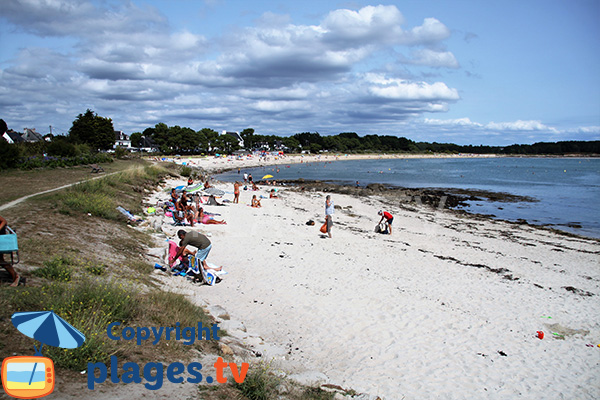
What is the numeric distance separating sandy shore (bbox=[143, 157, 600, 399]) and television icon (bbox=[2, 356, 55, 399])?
10.6ft

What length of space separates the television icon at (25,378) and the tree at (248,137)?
143 m

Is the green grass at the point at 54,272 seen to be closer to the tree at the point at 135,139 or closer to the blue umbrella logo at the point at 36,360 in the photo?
the blue umbrella logo at the point at 36,360

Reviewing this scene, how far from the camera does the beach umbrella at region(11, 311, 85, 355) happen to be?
344cm

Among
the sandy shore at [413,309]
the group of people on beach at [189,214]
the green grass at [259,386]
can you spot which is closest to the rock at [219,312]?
the sandy shore at [413,309]

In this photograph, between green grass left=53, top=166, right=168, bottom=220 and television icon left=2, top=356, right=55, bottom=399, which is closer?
television icon left=2, top=356, right=55, bottom=399

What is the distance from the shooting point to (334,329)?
298 inches

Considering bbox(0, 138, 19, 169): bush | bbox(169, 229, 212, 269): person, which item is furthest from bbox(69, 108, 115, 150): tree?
bbox(169, 229, 212, 269): person

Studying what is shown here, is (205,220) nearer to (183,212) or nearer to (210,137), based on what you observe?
(183,212)

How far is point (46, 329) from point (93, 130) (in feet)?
186

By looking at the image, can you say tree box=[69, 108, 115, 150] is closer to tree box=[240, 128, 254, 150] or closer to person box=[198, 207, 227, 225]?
person box=[198, 207, 227, 225]

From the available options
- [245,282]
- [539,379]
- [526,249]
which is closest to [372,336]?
[539,379]

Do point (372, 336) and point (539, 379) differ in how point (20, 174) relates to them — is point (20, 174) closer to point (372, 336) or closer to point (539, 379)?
point (372, 336)

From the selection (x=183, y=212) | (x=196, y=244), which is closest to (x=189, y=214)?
(x=183, y=212)

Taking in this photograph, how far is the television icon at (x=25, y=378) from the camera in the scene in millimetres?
3195
